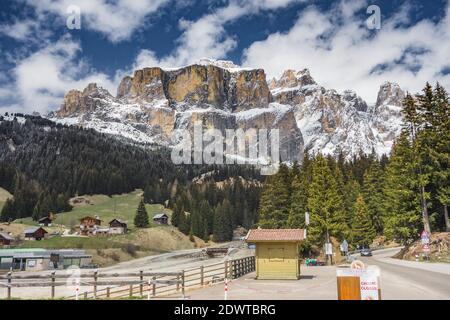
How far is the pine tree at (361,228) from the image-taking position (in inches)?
2741

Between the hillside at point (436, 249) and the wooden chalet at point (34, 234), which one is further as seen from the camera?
the wooden chalet at point (34, 234)

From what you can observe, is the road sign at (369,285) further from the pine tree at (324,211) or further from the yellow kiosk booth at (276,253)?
the pine tree at (324,211)

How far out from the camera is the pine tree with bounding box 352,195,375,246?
69625mm

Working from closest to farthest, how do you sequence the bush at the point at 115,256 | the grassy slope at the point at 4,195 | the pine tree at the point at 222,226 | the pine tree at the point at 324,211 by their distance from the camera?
the pine tree at the point at 324,211 → the bush at the point at 115,256 → the pine tree at the point at 222,226 → the grassy slope at the point at 4,195

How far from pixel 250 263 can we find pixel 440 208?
78.3ft

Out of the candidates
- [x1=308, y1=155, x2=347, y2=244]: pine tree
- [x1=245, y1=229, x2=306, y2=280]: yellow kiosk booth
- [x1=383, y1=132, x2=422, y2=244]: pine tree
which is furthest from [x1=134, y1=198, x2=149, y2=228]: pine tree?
[x1=245, y1=229, x2=306, y2=280]: yellow kiosk booth

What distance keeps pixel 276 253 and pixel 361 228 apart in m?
46.7

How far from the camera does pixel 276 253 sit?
91.4 feet

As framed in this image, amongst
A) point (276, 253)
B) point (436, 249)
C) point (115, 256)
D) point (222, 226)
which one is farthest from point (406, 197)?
point (222, 226)

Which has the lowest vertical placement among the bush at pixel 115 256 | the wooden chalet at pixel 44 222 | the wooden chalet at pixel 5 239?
the bush at pixel 115 256

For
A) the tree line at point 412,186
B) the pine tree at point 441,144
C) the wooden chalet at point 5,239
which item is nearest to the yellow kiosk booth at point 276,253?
the tree line at point 412,186

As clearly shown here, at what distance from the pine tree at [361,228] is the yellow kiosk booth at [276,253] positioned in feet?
146

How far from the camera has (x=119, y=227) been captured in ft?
400
